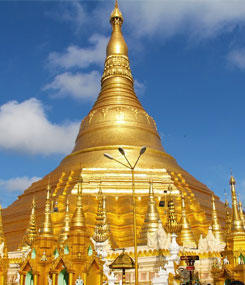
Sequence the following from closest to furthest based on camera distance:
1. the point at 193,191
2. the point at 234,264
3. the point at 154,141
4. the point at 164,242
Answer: the point at 234,264, the point at 164,242, the point at 193,191, the point at 154,141

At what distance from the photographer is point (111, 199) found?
Result: 84.3ft

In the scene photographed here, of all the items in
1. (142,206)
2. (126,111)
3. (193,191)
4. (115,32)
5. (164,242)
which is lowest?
(164,242)

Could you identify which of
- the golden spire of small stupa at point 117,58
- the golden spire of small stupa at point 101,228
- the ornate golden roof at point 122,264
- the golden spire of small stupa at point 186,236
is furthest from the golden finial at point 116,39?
the ornate golden roof at point 122,264

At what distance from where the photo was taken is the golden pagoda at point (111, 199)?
1611 cm

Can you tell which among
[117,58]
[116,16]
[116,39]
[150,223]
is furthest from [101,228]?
[116,16]

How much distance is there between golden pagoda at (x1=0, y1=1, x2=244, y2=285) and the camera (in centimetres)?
1611

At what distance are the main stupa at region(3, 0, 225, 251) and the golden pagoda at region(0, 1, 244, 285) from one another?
0.07 meters

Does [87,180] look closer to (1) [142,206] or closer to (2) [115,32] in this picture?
(1) [142,206]

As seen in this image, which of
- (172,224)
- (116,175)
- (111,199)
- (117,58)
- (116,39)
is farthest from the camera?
(116,39)

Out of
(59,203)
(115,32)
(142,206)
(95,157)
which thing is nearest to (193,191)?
(142,206)

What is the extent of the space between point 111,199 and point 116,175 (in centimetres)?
243

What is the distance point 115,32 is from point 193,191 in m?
17.8

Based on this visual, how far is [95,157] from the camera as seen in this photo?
29797 millimetres

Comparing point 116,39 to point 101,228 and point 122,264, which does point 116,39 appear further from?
point 122,264
